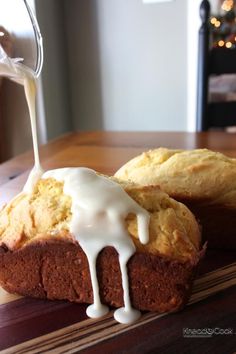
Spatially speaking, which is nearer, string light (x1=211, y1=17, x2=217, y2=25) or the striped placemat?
the striped placemat

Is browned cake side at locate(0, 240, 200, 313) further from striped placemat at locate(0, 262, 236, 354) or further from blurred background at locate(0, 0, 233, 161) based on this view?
blurred background at locate(0, 0, 233, 161)

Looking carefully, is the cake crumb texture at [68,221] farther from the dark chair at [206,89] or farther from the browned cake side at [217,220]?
the dark chair at [206,89]

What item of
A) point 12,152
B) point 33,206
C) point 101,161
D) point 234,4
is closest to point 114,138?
point 101,161

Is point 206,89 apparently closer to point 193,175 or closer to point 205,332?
point 193,175

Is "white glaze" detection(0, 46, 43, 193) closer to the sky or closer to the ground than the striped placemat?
closer to the sky

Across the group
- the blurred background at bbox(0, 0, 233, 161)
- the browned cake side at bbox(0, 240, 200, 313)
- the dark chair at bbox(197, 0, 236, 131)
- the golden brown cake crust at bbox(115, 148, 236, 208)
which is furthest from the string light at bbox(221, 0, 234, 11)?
the browned cake side at bbox(0, 240, 200, 313)

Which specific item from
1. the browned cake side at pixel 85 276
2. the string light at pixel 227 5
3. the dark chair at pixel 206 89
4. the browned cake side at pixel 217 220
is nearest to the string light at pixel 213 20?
the string light at pixel 227 5
